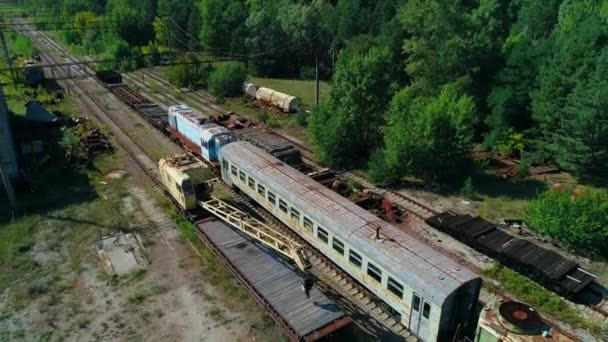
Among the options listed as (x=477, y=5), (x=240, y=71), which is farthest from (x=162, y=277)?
(x=477, y=5)

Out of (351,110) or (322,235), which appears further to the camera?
(351,110)

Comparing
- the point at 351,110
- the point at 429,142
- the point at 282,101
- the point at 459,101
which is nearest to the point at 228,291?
the point at 429,142

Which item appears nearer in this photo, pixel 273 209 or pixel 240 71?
pixel 273 209

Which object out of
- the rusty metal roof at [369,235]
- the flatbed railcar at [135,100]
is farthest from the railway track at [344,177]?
the flatbed railcar at [135,100]

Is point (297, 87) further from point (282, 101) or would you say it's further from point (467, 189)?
point (467, 189)

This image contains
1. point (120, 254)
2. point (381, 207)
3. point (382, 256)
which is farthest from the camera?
point (381, 207)

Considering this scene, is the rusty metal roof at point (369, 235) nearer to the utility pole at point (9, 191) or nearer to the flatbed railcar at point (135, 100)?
the utility pole at point (9, 191)

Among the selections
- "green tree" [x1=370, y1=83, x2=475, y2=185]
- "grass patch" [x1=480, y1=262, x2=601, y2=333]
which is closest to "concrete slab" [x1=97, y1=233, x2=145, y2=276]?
"green tree" [x1=370, y1=83, x2=475, y2=185]

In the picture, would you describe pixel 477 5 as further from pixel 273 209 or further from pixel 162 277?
pixel 162 277
